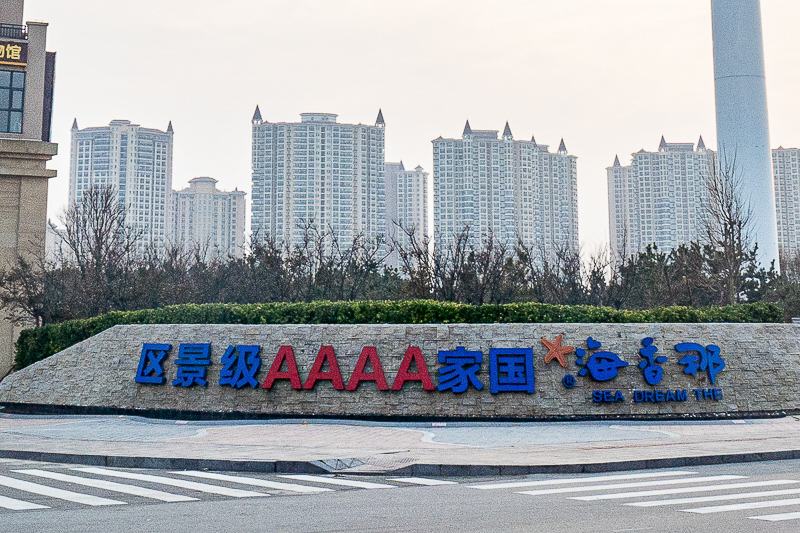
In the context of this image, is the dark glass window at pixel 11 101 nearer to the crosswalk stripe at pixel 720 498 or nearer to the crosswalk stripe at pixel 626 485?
the crosswalk stripe at pixel 626 485

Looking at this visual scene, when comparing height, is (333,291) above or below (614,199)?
below

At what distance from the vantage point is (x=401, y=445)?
40.0 feet

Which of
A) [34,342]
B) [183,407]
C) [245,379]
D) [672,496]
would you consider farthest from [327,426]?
[34,342]

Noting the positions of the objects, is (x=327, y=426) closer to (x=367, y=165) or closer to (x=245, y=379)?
(x=245, y=379)

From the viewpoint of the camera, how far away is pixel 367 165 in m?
80.2

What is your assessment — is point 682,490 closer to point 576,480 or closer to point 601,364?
point 576,480

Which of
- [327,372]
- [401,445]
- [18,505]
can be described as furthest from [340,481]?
[327,372]

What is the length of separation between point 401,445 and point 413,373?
10.6 feet

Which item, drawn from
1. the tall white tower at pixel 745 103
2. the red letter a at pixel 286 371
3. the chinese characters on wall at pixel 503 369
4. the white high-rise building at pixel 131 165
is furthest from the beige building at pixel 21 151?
the white high-rise building at pixel 131 165

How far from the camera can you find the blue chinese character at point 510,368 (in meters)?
15.2

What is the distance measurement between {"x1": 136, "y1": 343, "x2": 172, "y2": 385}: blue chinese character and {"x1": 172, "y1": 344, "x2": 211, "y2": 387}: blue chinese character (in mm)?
395

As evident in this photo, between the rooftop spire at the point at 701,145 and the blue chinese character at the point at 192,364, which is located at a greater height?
the rooftop spire at the point at 701,145

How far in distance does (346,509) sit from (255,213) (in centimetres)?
7357

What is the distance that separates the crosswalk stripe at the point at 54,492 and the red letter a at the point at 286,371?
21.7ft
